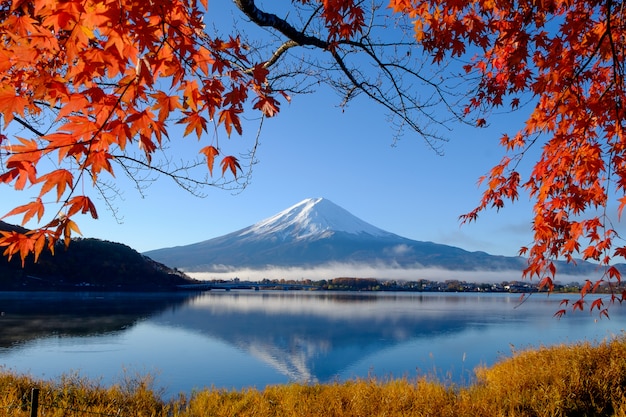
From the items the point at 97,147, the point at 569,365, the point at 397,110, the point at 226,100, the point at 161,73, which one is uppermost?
the point at 397,110

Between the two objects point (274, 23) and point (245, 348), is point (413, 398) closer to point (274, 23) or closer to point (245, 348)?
point (274, 23)

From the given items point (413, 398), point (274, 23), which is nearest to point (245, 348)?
point (413, 398)

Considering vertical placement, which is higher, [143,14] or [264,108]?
[143,14]

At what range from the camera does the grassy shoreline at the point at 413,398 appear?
18.8ft

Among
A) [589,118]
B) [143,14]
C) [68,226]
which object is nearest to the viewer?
[68,226]

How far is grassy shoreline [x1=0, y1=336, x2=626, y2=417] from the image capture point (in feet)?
18.8

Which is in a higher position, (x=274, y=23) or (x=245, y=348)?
(x=274, y=23)

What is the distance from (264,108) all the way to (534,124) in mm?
2936

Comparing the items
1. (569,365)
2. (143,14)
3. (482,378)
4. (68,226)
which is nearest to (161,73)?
(143,14)

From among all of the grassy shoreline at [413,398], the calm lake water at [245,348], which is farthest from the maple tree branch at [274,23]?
the calm lake water at [245,348]

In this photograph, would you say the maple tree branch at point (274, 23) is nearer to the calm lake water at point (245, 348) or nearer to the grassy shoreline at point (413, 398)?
the grassy shoreline at point (413, 398)

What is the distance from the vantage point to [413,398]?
6.67 meters

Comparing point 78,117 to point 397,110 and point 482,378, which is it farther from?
point 482,378

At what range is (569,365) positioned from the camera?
7.52m
